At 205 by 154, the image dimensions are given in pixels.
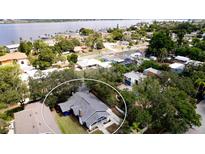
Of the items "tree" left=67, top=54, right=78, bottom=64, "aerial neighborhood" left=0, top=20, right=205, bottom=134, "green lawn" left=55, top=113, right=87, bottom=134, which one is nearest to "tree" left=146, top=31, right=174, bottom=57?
"aerial neighborhood" left=0, top=20, right=205, bottom=134

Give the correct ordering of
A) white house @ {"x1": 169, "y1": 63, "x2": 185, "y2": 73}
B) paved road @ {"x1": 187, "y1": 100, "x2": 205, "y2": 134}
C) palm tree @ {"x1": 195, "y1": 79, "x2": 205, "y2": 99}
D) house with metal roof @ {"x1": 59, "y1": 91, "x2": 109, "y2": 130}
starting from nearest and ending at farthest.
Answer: house with metal roof @ {"x1": 59, "y1": 91, "x2": 109, "y2": 130} → paved road @ {"x1": 187, "y1": 100, "x2": 205, "y2": 134} → palm tree @ {"x1": 195, "y1": 79, "x2": 205, "y2": 99} → white house @ {"x1": 169, "y1": 63, "x2": 185, "y2": 73}

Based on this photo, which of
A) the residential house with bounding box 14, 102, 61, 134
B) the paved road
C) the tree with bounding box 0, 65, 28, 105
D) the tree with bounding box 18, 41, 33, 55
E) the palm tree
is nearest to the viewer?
the residential house with bounding box 14, 102, 61, 134

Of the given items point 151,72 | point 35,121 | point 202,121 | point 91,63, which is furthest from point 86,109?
point 202,121

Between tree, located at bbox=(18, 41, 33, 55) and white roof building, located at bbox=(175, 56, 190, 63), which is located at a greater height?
tree, located at bbox=(18, 41, 33, 55)

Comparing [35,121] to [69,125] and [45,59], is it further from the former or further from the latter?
[45,59]

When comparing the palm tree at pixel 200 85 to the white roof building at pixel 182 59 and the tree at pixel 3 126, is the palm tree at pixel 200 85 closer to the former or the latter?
A: the white roof building at pixel 182 59

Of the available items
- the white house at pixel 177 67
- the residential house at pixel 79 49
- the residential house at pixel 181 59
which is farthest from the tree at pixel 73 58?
the residential house at pixel 181 59

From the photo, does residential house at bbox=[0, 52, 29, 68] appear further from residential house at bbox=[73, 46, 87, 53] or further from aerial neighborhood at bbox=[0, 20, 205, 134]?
residential house at bbox=[73, 46, 87, 53]
